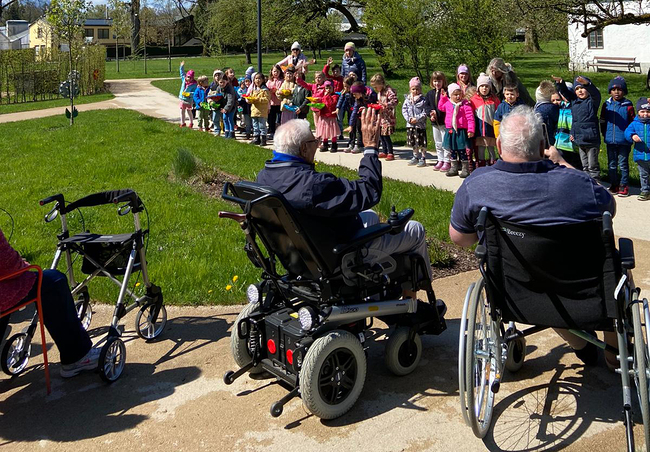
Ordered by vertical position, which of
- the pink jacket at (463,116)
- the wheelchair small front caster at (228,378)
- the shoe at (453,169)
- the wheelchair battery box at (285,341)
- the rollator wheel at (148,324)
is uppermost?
the pink jacket at (463,116)

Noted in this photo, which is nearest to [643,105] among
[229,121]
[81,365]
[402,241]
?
[402,241]

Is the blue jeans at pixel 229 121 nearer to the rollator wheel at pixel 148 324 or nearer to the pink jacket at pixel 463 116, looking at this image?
the pink jacket at pixel 463 116

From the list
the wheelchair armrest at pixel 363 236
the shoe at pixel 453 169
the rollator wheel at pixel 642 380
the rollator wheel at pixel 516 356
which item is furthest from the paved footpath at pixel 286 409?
the shoe at pixel 453 169

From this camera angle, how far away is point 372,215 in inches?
188

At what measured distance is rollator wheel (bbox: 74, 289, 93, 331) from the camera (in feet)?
18.6

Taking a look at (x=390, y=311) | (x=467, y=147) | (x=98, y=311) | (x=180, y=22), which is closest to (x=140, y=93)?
(x=467, y=147)

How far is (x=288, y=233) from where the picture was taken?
410cm

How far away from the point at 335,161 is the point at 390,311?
8.70 metres

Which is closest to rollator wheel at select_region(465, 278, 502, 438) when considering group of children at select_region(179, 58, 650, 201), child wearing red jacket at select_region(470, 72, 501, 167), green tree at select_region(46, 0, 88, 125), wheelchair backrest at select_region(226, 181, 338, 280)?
wheelchair backrest at select_region(226, 181, 338, 280)

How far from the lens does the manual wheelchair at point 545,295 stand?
11.5ft

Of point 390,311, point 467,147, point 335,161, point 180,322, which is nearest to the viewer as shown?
point 390,311

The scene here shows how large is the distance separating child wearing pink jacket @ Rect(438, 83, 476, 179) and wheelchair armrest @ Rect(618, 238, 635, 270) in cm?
727

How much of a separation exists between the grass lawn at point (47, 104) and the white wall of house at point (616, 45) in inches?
838

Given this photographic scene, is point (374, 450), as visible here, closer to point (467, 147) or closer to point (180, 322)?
point (180, 322)
